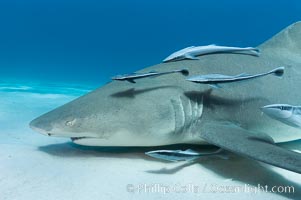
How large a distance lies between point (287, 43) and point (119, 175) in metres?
3.24

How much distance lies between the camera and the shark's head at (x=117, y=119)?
2859mm

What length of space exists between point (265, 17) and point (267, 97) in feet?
294

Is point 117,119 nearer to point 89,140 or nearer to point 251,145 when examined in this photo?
point 89,140

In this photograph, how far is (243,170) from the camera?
282 cm

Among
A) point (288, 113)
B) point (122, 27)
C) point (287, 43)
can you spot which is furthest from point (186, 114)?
point (122, 27)

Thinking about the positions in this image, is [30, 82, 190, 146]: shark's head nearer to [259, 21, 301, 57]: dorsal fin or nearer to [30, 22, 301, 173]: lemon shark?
[30, 22, 301, 173]: lemon shark

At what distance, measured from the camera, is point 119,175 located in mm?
2645

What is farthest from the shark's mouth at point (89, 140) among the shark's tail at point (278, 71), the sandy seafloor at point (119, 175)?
the shark's tail at point (278, 71)

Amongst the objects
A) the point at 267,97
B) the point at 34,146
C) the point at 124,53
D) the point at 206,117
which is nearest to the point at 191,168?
the point at 206,117

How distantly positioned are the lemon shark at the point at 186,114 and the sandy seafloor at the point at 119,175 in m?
0.23

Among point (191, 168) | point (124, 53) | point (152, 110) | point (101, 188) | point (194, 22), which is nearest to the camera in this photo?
point (101, 188)

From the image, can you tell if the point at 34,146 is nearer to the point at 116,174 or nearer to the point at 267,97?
the point at 116,174

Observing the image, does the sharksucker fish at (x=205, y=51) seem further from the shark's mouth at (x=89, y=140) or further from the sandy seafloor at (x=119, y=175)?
the shark's mouth at (x=89, y=140)

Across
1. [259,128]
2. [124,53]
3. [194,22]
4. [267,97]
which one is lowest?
[259,128]
